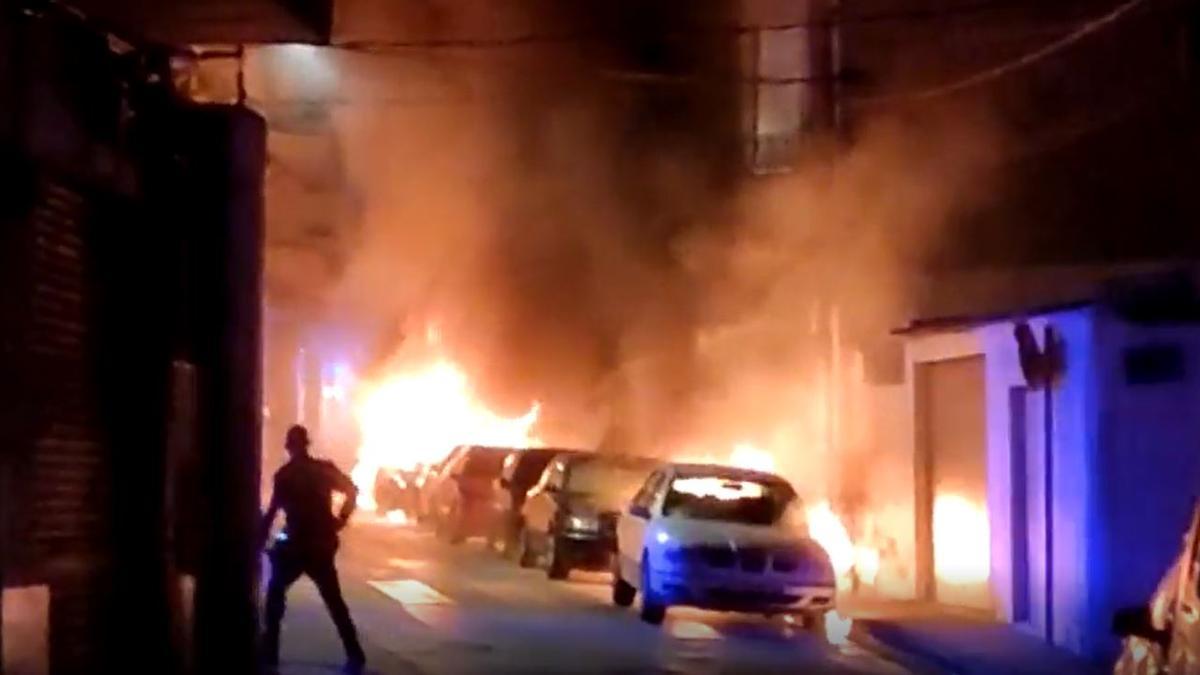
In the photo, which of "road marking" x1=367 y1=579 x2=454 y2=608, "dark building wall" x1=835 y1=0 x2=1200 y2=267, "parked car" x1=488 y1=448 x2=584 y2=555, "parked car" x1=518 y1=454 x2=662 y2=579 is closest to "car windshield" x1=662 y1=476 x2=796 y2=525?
"road marking" x1=367 y1=579 x2=454 y2=608

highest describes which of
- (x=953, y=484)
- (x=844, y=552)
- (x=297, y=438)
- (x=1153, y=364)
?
(x=1153, y=364)

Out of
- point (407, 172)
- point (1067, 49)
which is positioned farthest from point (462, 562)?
point (407, 172)

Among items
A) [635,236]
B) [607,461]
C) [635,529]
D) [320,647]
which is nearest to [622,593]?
[635,529]

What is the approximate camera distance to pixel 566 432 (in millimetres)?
46781

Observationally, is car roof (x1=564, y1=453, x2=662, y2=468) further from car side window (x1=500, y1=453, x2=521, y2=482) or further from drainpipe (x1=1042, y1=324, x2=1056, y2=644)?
drainpipe (x1=1042, y1=324, x2=1056, y2=644)

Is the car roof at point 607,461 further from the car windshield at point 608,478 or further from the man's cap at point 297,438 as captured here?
the man's cap at point 297,438

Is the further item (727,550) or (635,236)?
(635,236)

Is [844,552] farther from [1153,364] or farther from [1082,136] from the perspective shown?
[1153,364]

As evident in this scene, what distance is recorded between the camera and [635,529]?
21.5 m

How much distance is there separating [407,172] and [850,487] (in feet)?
84.5

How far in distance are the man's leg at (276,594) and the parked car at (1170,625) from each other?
6418 mm

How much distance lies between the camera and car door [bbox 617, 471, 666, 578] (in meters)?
21.0

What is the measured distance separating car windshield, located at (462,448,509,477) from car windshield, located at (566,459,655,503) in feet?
20.3

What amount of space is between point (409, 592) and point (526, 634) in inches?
202
